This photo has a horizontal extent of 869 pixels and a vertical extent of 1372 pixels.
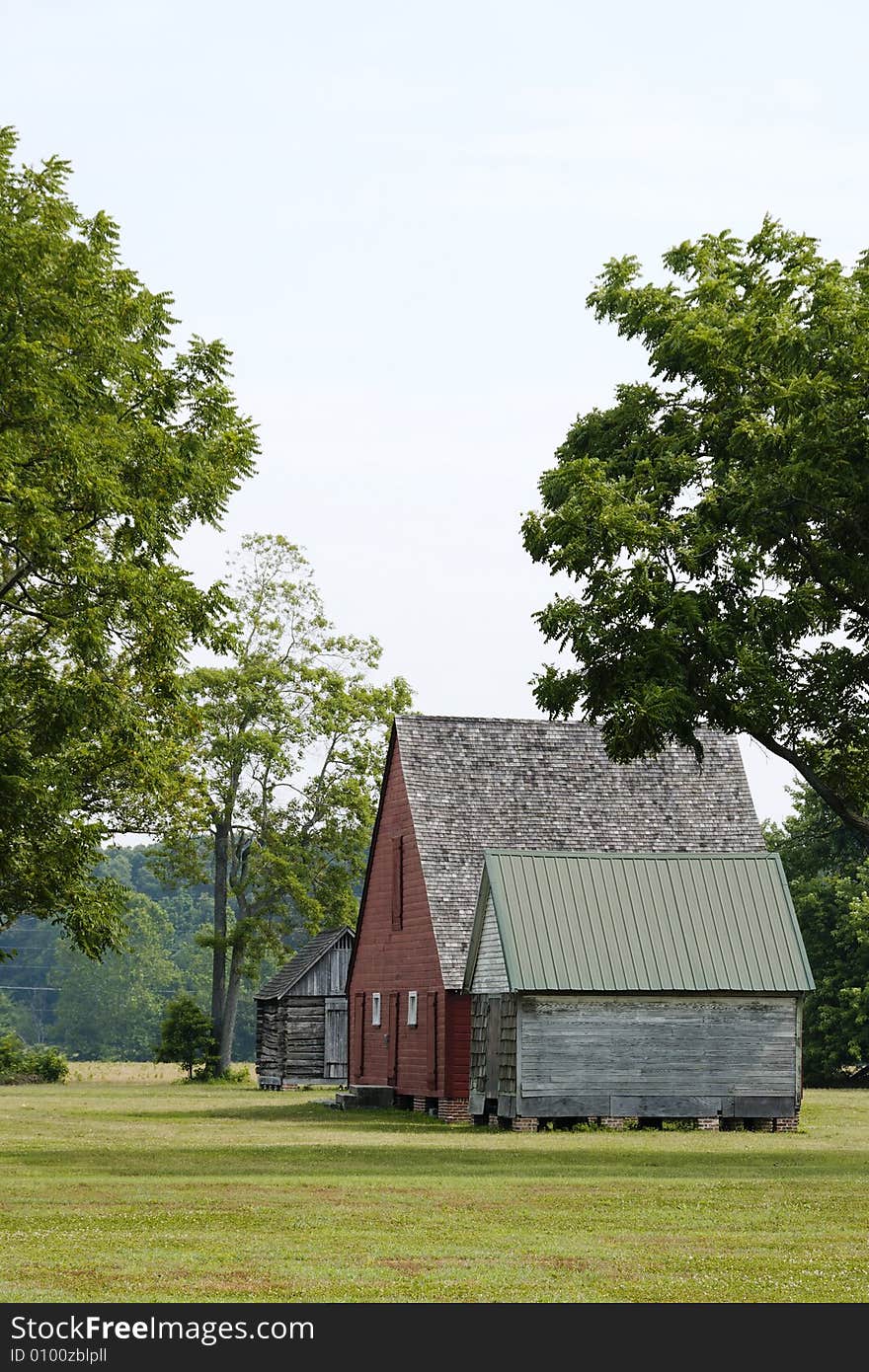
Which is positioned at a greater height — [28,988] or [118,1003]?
[28,988]

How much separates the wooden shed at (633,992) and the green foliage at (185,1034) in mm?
27454

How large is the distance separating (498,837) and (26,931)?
14863cm

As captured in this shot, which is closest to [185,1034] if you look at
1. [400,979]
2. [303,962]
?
[303,962]

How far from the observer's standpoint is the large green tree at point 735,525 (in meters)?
29.0

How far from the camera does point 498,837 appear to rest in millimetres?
44281

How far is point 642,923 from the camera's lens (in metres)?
39.6

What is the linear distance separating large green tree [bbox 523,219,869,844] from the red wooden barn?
39.7ft

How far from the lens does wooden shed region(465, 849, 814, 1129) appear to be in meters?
38.3

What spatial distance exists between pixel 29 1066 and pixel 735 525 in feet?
147

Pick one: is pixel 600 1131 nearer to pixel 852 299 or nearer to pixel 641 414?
pixel 641 414

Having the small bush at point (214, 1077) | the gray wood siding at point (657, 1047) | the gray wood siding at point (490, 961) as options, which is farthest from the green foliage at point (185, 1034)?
the gray wood siding at point (657, 1047)

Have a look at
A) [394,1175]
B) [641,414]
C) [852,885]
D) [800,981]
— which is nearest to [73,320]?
[641,414]

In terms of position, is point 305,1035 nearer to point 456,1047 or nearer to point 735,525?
point 456,1047

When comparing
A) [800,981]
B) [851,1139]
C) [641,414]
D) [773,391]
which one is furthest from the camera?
[800,981]
